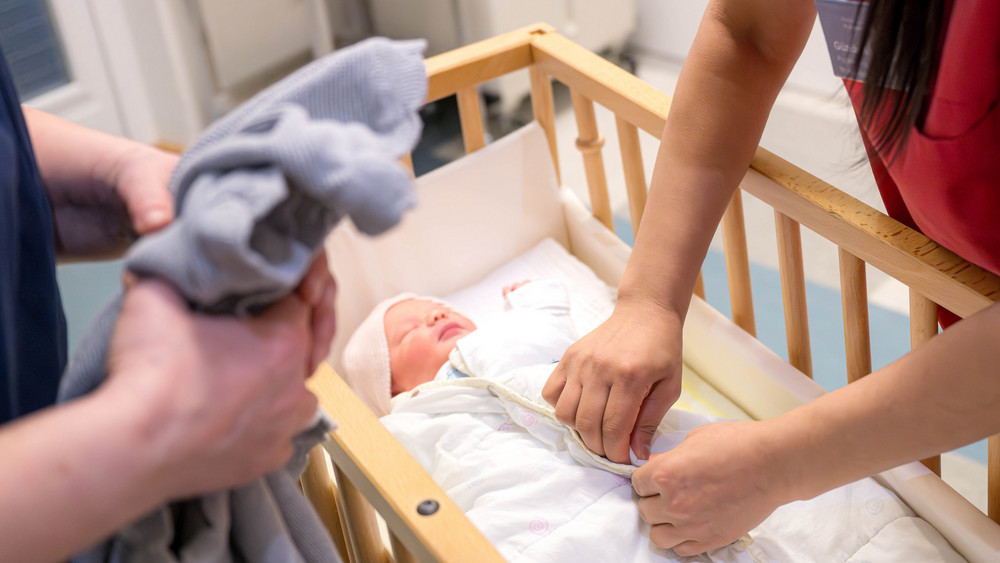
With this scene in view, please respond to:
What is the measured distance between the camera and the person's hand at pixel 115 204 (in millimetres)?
503

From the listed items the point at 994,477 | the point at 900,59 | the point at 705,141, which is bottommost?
the point at 994,477

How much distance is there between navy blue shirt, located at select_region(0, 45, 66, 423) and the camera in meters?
0.54

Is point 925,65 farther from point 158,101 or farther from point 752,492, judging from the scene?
point 158,101

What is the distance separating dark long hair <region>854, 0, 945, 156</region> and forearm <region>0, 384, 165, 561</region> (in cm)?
56

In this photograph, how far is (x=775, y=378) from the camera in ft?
3.36

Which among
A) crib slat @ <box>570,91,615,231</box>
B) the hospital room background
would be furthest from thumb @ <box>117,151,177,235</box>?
the hospital room background

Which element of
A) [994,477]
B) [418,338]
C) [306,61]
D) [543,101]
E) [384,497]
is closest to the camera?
[384,497]

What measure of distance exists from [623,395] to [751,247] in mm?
1179

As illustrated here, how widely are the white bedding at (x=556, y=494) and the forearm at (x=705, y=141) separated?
0.18 meters

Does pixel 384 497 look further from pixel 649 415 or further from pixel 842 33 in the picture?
pixel 842 33

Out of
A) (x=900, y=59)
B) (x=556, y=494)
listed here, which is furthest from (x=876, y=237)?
(x=556, y=494)

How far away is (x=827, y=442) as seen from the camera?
0.68 m

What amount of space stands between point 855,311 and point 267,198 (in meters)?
0.74

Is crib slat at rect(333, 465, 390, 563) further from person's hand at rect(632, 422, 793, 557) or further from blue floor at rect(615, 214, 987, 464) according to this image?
blue floor at rect(615, 214, 987, 464)
